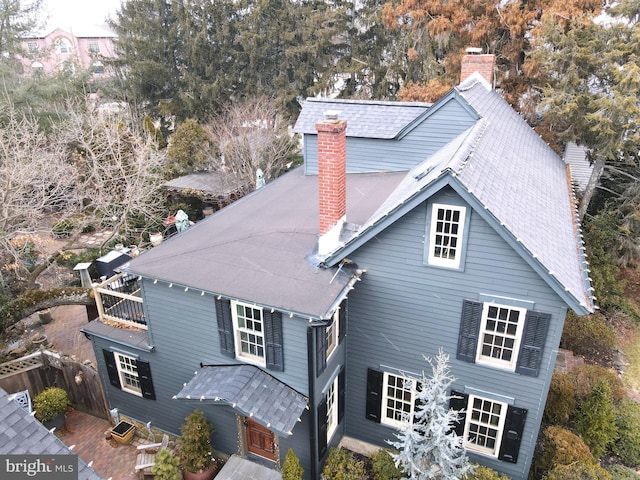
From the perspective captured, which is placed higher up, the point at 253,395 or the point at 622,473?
the point at 253,395

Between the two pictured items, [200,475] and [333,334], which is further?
[200,475]

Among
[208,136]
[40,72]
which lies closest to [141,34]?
[40,72]

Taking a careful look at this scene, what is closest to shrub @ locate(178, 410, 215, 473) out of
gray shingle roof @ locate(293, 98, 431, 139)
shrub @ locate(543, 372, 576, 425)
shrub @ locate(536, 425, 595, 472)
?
shrub @ locate(536, 425, 595, 472)

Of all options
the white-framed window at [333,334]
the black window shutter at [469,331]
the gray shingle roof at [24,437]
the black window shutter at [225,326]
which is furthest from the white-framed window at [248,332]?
the black window shutter at [469,331]

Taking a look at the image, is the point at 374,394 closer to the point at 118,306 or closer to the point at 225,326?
the point at 225,326

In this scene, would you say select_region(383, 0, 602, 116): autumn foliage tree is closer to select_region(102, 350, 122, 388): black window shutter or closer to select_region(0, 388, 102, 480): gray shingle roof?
select_region(102, 350, 122, 388): black window shutter

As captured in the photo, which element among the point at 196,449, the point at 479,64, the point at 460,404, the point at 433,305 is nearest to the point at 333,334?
the point at 433,305
